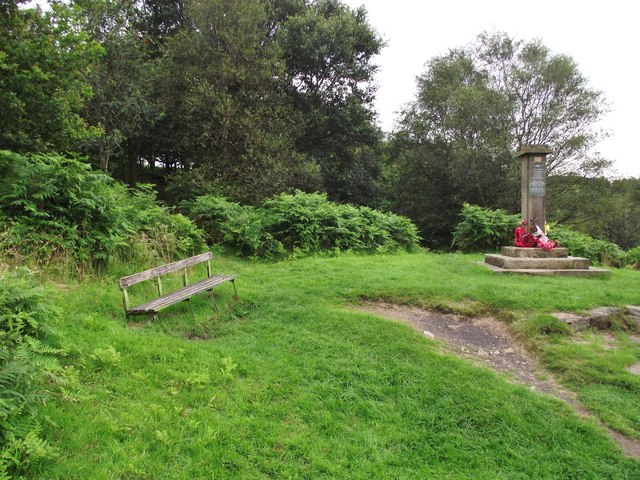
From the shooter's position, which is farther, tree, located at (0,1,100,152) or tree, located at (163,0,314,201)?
tree, located at (163,0,314,201)

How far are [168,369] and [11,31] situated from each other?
26.3 feet

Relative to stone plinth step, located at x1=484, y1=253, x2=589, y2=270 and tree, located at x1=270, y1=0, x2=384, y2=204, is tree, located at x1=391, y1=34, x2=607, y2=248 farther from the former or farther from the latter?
stone plinth step, located at x1=484, y1=253, x2=589, y2=270

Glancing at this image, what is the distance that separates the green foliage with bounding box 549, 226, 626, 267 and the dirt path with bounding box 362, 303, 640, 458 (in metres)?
9.17

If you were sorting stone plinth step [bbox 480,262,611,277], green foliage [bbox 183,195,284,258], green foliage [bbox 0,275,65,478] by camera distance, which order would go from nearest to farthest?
green foliage [bbox 0,275,65,478], stone plinth step [bbox 480,262,611,277], green foliage [bbox 183,195,284,258]

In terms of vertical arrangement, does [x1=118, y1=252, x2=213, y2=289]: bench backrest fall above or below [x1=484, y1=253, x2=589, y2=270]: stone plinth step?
above

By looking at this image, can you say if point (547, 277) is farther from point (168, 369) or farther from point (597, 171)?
point (597, 171)

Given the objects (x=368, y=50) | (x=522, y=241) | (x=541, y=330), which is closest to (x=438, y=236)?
(x=368, y=50)

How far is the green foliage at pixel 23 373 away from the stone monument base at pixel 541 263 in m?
8.33

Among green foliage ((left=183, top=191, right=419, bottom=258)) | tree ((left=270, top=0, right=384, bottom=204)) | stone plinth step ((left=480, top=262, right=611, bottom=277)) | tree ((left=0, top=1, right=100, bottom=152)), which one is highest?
tree ((left=270, top=0, right=384, bottom=204))

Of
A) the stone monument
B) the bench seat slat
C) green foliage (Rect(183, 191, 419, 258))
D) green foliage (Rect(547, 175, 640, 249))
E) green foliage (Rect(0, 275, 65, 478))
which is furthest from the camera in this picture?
green foliage (Rect(547, 175, 640, 249))

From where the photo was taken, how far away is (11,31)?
7.54m

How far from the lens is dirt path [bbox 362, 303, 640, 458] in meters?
3.80

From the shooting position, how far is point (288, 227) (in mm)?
11383

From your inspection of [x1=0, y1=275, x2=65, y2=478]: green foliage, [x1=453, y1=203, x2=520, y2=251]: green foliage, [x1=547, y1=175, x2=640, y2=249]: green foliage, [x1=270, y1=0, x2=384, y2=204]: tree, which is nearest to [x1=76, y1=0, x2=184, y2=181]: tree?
[x1=270, y1=0, x2=384, y2=204]: tree
